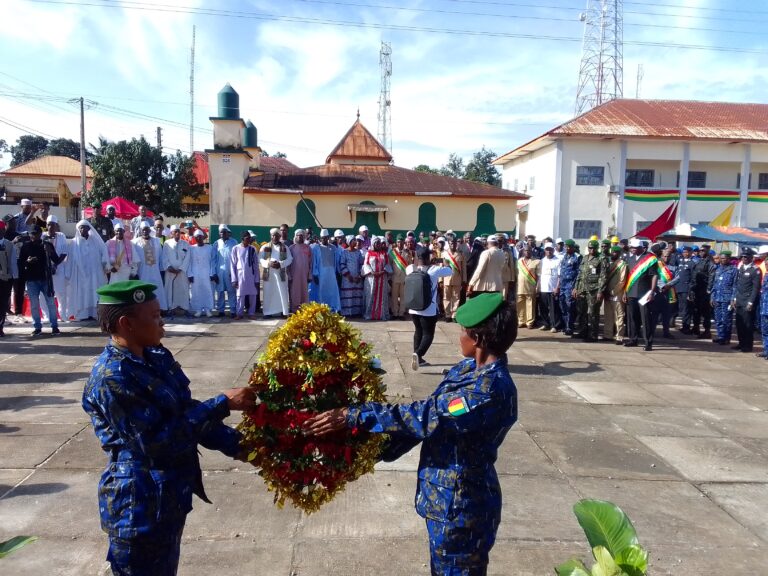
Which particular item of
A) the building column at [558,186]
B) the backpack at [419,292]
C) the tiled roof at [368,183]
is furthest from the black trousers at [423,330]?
the building column at [558,186]

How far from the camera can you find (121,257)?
468 inches

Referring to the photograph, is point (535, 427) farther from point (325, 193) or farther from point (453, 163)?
point (453, 163)

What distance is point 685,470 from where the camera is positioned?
5168mm

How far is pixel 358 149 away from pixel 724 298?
2014 centimetres

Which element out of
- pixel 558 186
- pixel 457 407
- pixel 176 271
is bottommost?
pixel 176 271

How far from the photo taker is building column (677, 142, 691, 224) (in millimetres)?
30516

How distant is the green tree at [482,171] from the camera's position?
56.3 metres

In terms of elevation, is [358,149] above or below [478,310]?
above

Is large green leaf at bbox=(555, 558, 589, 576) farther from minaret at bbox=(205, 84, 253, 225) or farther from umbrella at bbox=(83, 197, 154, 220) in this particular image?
minaret at bbox=(205, 84, 253, 225)

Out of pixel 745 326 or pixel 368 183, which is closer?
pixel 745 326

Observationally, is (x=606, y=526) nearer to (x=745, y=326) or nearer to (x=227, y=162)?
(x=745, y=326)

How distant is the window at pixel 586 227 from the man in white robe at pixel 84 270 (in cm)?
2486

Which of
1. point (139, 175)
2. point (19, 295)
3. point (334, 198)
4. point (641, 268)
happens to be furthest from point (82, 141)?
point (641, 268)

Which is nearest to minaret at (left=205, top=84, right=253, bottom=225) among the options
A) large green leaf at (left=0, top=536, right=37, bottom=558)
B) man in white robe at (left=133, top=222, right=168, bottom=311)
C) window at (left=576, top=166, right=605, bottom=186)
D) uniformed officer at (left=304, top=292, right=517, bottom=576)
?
man in white robe at (left=133, top=222, right=168, bottom=311)
